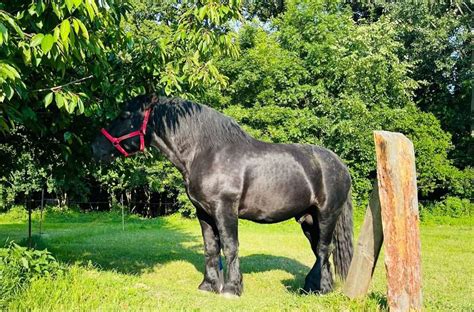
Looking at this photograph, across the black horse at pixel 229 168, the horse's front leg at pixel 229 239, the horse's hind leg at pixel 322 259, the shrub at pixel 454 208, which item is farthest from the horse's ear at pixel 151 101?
the shrub at pixel 454 208

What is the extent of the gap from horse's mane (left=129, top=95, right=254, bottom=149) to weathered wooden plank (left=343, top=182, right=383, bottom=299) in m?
1.97

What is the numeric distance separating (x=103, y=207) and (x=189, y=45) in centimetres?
2193

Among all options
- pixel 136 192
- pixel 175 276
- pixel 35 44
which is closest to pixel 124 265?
pixel 175 276

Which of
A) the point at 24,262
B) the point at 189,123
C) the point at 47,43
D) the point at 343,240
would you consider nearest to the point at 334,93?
the point at 343,240

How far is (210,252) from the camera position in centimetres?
637

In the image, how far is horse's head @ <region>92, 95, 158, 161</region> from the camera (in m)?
5.91

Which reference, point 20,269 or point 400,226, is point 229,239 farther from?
point 20,269

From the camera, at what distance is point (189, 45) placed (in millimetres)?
5766

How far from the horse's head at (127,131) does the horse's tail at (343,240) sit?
282 centimetres

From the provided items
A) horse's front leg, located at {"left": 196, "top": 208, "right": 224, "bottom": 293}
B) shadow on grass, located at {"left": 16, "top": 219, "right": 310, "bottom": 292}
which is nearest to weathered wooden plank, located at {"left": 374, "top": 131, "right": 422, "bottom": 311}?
shadow on grass, located at {"left": 16, "top": 219, "right": 310, "bottom": 292}

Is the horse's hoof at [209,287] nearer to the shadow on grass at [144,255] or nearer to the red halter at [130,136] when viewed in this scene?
the shadow on grass at [144,255]

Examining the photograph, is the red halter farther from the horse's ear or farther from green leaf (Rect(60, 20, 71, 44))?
green leaf (Rect(60, 20, 71, 44))

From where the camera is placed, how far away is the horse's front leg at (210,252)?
631cm

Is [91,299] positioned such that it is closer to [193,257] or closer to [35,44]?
[35,44]
